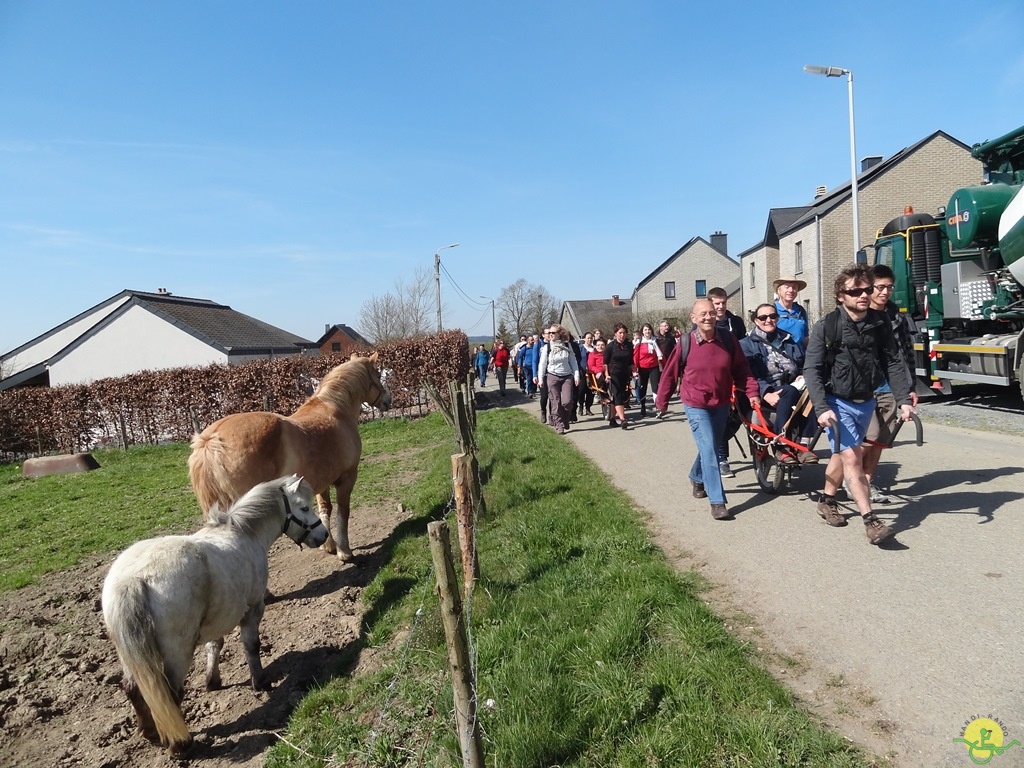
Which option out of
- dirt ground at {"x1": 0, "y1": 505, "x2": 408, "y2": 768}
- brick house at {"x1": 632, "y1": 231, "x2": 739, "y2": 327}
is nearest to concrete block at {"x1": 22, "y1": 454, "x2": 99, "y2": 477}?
dirt ground at {"x1": 0, "y1": 505, "x2": 408, "y2": 768}

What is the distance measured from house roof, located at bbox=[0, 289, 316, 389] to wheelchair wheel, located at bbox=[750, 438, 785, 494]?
2405 centimetres

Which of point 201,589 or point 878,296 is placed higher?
point 878,296

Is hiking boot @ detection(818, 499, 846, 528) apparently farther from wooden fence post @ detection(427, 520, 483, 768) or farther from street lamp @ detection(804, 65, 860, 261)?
street lamp @ detection(804, 65, 860, 261)

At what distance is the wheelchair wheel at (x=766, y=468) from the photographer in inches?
Result: 244

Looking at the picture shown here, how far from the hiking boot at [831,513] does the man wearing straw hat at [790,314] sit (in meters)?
2.12

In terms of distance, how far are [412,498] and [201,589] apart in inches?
176

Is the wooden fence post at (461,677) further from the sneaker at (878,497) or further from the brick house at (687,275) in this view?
the brick house at (687,275)

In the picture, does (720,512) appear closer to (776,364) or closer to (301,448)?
(776,364)

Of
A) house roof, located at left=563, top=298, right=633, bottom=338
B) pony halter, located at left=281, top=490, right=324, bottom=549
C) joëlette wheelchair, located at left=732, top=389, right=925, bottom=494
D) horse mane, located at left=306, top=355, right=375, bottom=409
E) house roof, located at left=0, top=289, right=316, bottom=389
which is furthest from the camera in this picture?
A: house roof, located at left=563, top=298, right=633, bottom=338

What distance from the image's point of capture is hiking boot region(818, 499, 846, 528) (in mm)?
4941

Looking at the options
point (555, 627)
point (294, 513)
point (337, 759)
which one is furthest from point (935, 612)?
point (294, 513)

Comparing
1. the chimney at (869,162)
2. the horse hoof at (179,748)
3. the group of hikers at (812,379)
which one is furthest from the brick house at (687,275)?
the horse hoof at (179,748)

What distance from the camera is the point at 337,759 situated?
308cm

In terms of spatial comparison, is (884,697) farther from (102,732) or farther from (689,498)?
(102,732)
